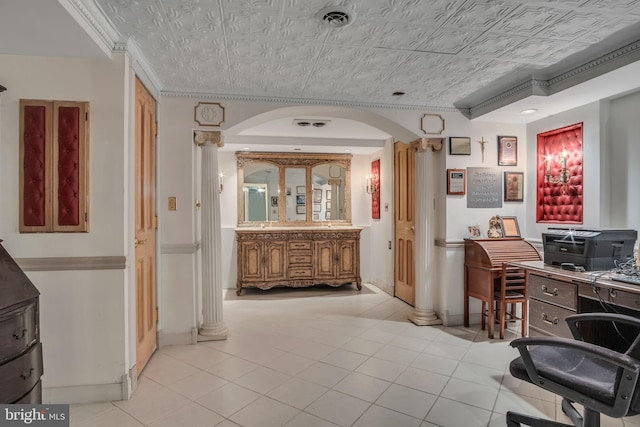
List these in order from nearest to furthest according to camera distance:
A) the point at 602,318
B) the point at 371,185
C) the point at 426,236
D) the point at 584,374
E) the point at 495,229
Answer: the point at 584,374 → the point at 602,318 → the point at 495,229 → the point at 426,236 → the point at 371,185

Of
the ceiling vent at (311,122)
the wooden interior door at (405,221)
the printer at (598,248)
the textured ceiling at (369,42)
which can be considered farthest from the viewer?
the wooden interior door at (405,221)

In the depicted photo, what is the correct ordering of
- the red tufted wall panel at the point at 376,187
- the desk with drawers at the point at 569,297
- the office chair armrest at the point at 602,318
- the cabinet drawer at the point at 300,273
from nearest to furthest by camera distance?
the office chair armrest at the point at 602,318 < the desk with drawers at the point at 569,297 < the cabinet drawer at the point at 300,273 < the red tufted wall panel at the point at 376,187

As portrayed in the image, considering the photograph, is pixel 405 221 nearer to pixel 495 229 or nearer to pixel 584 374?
pixel 495 229

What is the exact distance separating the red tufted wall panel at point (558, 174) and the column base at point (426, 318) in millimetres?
1653

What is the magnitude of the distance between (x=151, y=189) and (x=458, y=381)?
3.13 meters

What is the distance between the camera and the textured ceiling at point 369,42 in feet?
6.62

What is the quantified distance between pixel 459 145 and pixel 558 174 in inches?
42.1

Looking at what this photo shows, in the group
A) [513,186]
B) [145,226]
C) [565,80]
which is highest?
[565,80]

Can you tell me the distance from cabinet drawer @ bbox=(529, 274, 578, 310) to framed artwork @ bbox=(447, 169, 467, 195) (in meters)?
1.37

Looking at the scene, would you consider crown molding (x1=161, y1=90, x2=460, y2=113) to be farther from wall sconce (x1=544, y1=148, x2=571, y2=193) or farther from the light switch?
wall sconce (x1=544, y1=148, x2=571, y2=193)

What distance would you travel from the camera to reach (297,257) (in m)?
5.69

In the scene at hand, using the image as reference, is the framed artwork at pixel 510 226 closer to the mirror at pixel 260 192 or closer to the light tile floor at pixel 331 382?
the light tile floor at pixel 331 382

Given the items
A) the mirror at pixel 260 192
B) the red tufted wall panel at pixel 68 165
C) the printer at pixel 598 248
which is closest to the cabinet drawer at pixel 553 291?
the printer at pixel 598 248

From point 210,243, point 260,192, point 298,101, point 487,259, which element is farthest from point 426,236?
point 260,192
